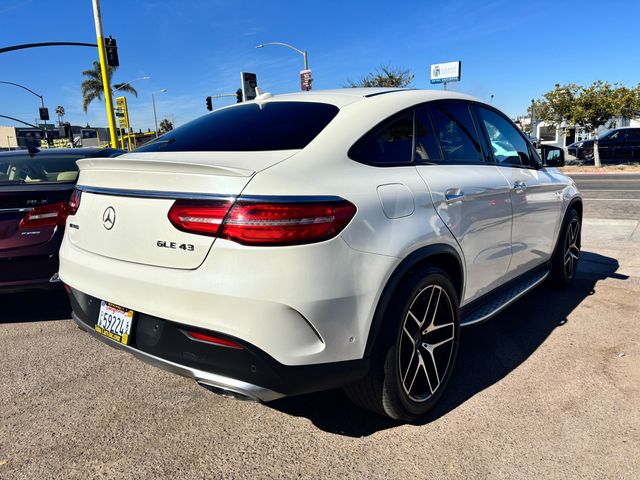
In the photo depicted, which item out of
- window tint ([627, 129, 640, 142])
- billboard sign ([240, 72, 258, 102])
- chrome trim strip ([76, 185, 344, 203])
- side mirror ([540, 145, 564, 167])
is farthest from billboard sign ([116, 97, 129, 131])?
chrome trim strip ([76, 185, 344, 203])

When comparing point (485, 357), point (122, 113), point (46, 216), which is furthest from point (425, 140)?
point (122, 113)

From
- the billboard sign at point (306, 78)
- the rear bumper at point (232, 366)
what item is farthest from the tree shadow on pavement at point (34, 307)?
the billboard sign at point (306, 78)

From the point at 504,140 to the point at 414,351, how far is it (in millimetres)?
2150

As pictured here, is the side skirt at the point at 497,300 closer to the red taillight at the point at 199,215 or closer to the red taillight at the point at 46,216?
the red taillight at the point at 199,215

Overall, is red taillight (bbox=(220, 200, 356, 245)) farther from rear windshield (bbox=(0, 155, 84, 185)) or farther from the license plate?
rear windshield (bbox=(0, 155, 84, 185))

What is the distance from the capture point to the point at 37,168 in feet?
15.5

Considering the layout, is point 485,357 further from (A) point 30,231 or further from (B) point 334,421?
(A) point 30,231

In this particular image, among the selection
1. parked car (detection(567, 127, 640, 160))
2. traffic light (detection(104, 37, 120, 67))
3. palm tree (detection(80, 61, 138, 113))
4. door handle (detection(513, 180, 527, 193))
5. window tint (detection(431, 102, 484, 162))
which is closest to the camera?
window tint (detection(431, 102, 484, 162))

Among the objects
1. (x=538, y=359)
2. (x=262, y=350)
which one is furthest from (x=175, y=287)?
(x=538, y=359)

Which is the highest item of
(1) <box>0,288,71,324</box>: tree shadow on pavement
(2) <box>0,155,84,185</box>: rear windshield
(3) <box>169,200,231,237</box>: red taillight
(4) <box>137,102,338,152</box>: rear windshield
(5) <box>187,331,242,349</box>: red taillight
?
(4) <box>137,102,338,152</box>: rear windshield

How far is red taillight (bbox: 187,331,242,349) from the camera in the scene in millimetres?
1996

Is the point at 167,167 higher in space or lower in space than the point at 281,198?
higher

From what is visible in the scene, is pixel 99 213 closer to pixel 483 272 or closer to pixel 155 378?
pixel 155 378

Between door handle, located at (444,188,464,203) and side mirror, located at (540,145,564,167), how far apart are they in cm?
214
